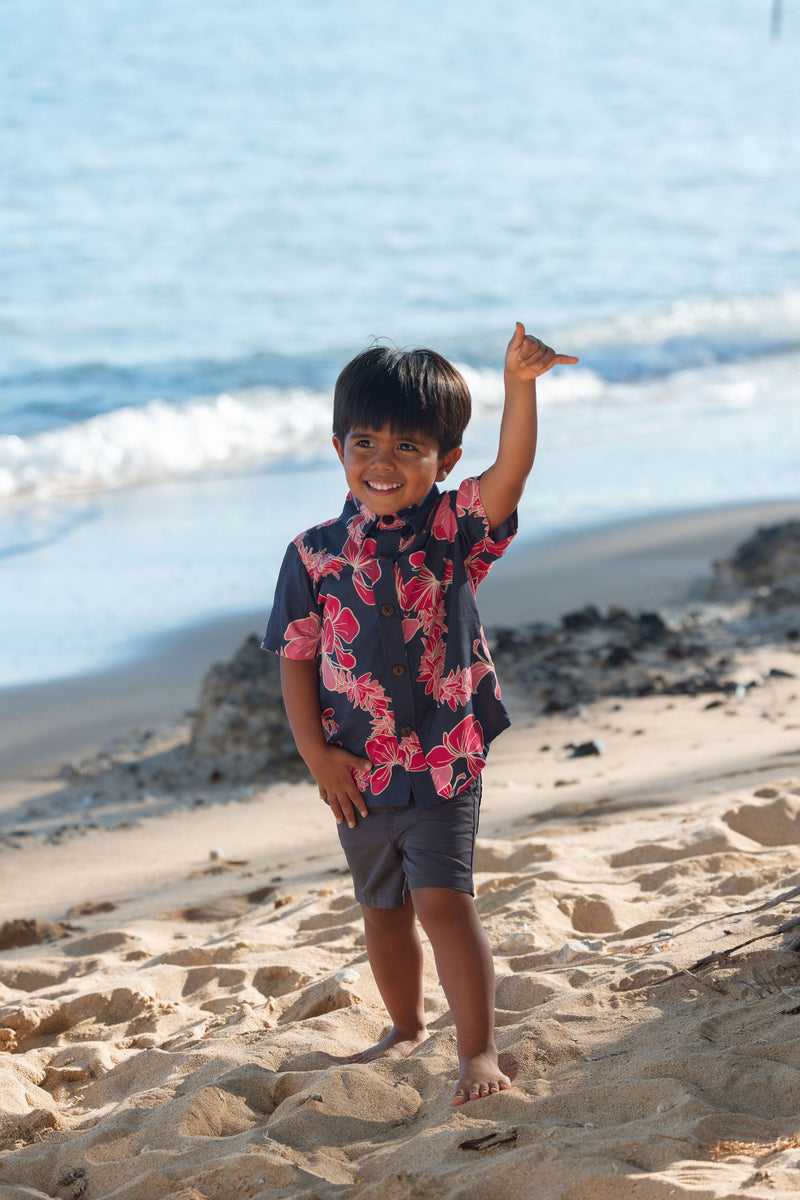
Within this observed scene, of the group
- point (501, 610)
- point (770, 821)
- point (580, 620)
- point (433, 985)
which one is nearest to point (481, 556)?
point (433, 985)

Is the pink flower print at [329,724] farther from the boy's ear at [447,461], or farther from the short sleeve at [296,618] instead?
the boy's ear at [447,461]

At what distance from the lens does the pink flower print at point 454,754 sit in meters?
2.32

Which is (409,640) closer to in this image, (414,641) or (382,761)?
(414,641)

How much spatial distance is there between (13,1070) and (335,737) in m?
1.08

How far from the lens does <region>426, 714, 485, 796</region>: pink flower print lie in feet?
7.60

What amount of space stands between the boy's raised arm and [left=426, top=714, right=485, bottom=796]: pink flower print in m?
0.42

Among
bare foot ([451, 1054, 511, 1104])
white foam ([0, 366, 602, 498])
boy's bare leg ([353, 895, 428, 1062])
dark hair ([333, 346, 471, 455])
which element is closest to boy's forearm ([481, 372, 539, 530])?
dark hair ([333, 346, 471, 455])

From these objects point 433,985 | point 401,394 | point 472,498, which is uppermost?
point 401,394

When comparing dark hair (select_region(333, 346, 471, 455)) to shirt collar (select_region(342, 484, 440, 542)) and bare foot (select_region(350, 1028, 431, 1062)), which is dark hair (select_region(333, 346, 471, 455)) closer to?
shirt collar (select_region(342, 484, 440, 542))

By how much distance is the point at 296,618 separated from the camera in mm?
2426

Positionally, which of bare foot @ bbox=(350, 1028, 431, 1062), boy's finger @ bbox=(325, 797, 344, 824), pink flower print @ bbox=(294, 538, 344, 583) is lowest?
bare foot @ bbox=(350, 1028, 431, 1062)

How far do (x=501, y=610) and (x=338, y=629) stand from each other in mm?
4539

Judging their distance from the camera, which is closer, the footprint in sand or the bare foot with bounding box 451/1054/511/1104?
the bare foot with bounding box 451/1054/511/1104

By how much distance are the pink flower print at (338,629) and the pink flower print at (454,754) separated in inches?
9.1
